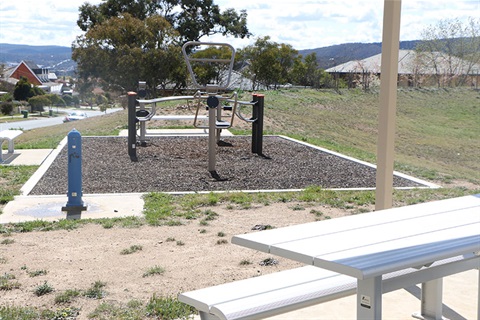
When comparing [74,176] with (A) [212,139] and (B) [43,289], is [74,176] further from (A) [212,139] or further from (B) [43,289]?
(A) [212,139]

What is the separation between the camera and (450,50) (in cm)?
1755

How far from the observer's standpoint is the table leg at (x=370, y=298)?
2658mm

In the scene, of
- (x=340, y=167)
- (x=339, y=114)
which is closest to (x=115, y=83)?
(x=339, y=114)

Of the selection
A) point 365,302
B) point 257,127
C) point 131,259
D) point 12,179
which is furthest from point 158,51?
point 365,302

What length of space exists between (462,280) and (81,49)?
32.6 metres

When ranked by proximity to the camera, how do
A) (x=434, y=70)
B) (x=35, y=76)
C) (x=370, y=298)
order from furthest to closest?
1. (x=35, y=76)
2. (x=434, y=70)
3. (x=370, y=298)

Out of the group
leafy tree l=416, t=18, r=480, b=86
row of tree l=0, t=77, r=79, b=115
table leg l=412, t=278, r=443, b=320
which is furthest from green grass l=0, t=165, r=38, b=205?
row of tree l=0, t=77, r=79, b=115

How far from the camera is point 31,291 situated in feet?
14.4

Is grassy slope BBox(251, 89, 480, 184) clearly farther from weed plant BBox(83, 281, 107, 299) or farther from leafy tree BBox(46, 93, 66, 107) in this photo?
leafy tree BBox(46, 93, 66, 107)

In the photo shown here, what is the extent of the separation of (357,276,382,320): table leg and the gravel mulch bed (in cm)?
548

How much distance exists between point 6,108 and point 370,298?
Answer: 38.5 meters

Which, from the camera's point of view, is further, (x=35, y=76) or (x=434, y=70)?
(x=35, y=76)

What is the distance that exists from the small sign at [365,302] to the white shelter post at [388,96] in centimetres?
197

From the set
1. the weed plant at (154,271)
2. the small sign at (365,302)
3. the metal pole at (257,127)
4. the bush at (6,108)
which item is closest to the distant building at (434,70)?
the metal pole at (257,127)
